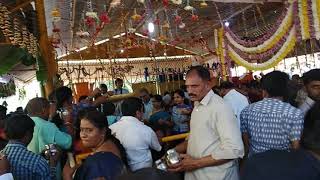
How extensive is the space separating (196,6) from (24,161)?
828 cm

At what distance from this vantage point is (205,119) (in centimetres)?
230

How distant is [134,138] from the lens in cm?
283

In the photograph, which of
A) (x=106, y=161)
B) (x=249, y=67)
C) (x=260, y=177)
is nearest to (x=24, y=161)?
(x=106, y=161)

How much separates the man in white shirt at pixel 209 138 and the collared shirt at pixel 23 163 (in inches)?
33.6

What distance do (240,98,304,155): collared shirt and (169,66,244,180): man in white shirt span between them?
27 centimetres

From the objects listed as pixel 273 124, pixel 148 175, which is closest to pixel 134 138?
pixel 273 124

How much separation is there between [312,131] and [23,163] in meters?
1.76

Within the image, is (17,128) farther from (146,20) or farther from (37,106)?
(146,20)

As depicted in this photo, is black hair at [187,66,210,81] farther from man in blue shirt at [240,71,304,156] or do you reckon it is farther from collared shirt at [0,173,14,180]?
collared shirt at [0,173,14,180]

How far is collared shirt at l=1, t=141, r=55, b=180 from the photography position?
2371mm

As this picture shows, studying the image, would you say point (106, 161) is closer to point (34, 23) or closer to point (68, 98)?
point (68, 98)

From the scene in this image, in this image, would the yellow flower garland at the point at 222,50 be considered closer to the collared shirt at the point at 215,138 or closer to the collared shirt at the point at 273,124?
the collared shirt at the point at 273,124

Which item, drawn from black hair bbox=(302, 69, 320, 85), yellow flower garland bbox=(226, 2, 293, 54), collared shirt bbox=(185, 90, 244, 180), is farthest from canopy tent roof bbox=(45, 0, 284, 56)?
collared shirt bbox=(185, 90, 244, 180)

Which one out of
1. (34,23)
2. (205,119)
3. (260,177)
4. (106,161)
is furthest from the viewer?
(34,23)
